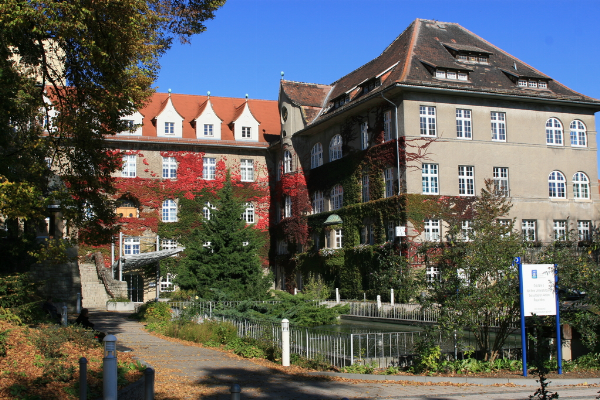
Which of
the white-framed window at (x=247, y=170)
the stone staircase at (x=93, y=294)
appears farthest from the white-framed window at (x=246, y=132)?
the stone staircase at (x=93, y=294)

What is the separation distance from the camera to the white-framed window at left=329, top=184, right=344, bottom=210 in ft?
125

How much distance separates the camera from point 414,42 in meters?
35.8

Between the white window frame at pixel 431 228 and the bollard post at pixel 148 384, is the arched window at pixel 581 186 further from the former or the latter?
the bollard post at pixel 148 384

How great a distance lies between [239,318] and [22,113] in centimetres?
844

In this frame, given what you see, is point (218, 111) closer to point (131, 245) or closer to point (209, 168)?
point (209, 168)

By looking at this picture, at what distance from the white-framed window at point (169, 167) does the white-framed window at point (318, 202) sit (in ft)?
36.6

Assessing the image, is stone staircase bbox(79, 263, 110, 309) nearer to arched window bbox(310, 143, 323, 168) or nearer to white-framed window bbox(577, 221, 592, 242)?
arched window bbox(310, 143, 323, 168)

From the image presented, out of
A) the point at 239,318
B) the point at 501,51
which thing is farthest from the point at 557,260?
the point at 501,51

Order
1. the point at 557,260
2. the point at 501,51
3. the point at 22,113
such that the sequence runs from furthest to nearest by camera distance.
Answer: the point at 501,51
the point at 22,113
the point at 557,260

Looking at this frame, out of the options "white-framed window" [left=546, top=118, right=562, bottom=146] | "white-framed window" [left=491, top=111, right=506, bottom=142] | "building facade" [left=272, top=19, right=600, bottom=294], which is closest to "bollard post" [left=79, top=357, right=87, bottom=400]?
"building facade" [left=272, top=19, right=600, bottom=294]

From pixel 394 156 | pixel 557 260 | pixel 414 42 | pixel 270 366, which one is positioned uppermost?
pixel 414 42

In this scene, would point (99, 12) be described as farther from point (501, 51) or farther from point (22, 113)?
point (501, 51)

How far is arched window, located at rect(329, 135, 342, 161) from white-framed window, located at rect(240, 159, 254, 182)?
9712 millimetres

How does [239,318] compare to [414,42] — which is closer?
[239,318]
